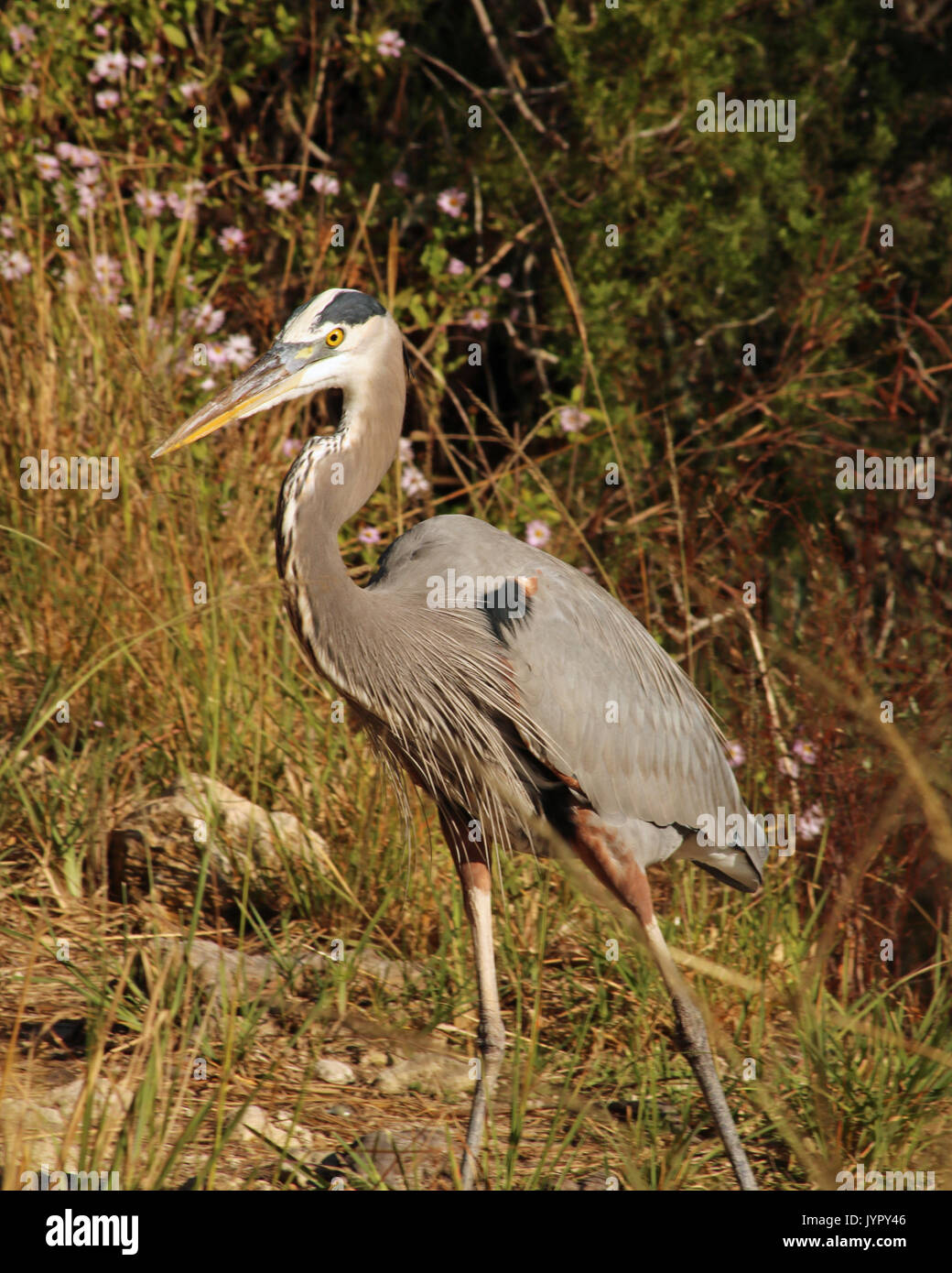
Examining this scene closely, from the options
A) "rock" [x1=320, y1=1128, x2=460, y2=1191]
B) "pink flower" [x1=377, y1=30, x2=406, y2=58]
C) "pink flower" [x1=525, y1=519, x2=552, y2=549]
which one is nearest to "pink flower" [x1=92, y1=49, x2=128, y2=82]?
"pink flower" [x1=377, y1=30, x2=406, y2=58]

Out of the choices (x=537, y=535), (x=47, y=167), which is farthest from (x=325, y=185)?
(x=537, y=535)

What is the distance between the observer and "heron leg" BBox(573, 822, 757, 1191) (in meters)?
3.10

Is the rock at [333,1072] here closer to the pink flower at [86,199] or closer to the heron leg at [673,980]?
the heron leg at [673,980]

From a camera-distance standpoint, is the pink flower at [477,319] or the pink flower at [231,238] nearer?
the pink flower at [231,238]

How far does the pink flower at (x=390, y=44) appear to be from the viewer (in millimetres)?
5367

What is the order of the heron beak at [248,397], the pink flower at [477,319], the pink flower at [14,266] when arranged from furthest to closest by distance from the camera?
the pink flower at [477,319]
the pink flower at [14,266]
the heron beak at [248,397]

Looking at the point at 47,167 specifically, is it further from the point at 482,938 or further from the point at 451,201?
the point at 482,938

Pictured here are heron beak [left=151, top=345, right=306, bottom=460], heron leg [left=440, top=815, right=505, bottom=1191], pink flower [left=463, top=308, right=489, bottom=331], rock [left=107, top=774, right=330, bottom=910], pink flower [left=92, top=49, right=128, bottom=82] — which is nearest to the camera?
heron beak [left=151, top=345, right=306, bottom=460]

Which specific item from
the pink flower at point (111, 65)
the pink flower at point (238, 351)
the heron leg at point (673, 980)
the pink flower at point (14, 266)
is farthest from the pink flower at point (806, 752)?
the pink flower at point (111, 65)

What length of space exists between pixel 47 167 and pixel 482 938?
329 centimetres

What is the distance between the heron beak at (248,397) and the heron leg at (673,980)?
4.24 feet

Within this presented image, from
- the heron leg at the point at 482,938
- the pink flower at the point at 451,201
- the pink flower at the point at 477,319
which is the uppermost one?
the pink flower at the point at 451,201

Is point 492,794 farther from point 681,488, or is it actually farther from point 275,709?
point 681,488

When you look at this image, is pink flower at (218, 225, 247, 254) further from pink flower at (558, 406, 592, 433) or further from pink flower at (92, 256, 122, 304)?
pink flower at (558, 406, 592, 433)
